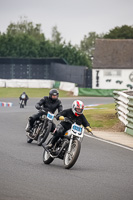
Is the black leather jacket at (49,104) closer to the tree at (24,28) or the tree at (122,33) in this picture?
the tree at (122,33)

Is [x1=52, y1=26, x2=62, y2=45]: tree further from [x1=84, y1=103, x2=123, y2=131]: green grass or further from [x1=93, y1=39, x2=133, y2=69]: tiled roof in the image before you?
[x1=84, y1=103, x2=123, y2=131]: green grass

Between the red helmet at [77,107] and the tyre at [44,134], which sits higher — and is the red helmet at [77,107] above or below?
above

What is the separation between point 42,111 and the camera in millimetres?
16328

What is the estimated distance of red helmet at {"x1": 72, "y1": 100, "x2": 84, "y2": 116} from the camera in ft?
38.3

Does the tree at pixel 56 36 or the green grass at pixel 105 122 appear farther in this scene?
the tree at pixel 56 36

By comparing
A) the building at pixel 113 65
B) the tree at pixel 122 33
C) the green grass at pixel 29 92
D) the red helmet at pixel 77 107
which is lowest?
the green grass at pixel 29 92

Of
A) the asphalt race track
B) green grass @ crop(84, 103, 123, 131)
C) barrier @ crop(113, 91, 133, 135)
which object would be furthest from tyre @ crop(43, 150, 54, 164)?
green grass @ crop(84, 103, 123, 131)

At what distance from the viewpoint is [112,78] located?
72562 millimetres

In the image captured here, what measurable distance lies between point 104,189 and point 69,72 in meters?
58.0

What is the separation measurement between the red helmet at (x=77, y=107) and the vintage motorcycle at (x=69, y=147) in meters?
0.24

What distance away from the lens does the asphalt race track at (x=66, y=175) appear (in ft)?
28.6

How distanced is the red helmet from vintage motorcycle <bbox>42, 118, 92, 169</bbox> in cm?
24

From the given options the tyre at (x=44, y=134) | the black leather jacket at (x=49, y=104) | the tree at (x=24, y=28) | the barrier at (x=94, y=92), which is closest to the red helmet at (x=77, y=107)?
the tyre at (x=44, y=134)

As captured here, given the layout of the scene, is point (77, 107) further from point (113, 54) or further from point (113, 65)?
point (113, 54)
